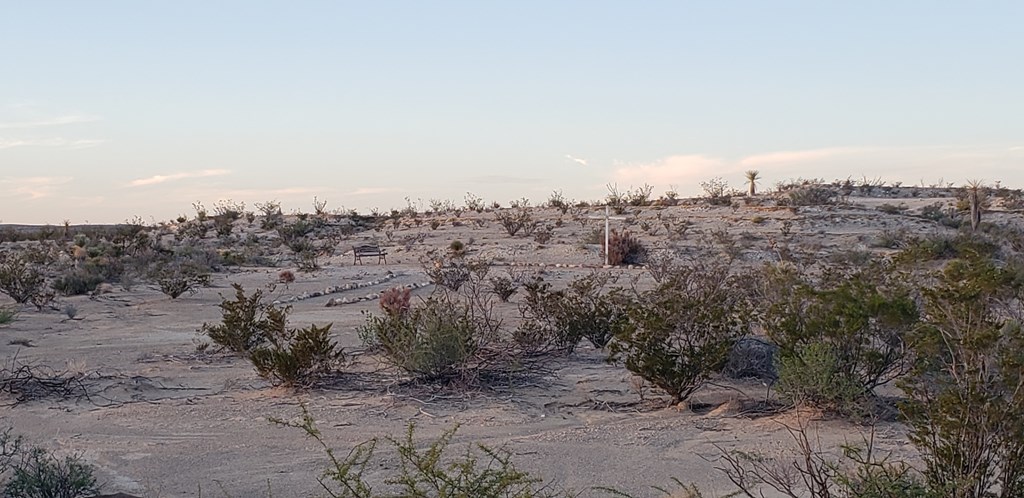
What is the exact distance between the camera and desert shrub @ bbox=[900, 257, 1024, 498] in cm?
586

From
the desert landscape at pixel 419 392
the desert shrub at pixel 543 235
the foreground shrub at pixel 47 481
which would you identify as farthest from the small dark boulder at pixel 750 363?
the desert shrub at pixel 543 235

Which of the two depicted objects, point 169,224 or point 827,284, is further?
point 169,224

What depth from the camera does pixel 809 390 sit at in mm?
10148

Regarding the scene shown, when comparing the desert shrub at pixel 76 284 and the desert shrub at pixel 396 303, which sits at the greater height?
the desert shrub at pixel 396 303

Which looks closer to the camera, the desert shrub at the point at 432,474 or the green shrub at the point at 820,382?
A: the desert shrub at the point at 432,474

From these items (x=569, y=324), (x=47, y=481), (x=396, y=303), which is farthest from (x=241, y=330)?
(x=47, y=481)

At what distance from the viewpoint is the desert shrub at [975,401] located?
19.2 ft

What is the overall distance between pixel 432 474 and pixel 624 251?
27362 millimetres

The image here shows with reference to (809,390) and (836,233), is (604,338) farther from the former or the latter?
(836,233)

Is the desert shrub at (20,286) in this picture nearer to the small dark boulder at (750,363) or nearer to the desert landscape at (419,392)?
the desert landscape at (419,392)

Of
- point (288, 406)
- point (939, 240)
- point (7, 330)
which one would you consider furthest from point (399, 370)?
point (939, 240)

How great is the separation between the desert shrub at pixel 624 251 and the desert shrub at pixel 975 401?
25.9m

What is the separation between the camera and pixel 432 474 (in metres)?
5.51

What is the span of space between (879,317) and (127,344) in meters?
11.8
